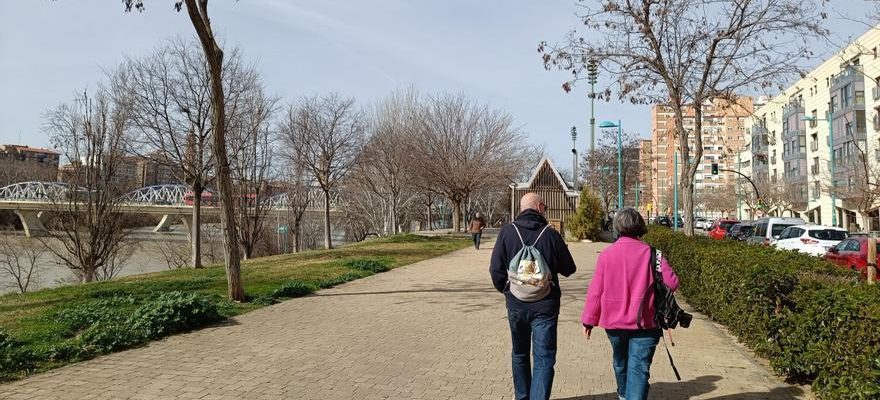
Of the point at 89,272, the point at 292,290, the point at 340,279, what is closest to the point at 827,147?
the point at 340,279

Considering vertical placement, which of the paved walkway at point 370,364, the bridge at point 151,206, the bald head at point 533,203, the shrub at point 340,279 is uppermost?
the bridge at point 151,206

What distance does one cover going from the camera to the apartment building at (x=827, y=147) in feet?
136

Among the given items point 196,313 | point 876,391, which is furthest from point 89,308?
point 876,391

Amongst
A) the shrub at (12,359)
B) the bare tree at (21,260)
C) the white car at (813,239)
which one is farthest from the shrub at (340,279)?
the bare tree at (21,260)

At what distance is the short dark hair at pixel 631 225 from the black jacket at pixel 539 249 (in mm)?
413

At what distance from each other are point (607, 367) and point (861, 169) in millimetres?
41847

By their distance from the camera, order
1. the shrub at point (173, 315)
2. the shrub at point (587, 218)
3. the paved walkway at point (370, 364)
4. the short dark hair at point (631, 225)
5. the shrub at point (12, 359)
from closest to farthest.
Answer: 1. the short dark hair at point (631, 225)
2. the paved walkway at point (370, 364)
3. the shrub at point (12, 359)
4. the shrub at point (173, 315)
5. the shrub at point (587, 218)

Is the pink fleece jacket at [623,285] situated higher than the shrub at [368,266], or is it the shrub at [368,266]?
the pink fleece jacket at [623,285]

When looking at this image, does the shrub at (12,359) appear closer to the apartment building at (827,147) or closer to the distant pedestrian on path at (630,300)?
the distant pedestrian on path at (630,300)

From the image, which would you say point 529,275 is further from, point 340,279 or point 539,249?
point 340,279

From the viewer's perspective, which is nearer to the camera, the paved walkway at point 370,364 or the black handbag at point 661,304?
the black handbag at point 661,304

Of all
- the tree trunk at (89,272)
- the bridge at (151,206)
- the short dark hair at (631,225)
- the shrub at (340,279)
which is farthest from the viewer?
the bridge at (151,206)

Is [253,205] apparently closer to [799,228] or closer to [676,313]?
[799,228]

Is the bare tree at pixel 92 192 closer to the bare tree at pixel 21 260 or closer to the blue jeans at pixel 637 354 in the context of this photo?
the bare tree at pixel 21 260
